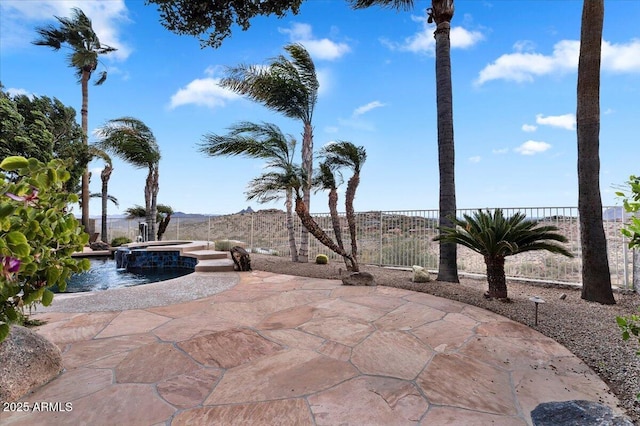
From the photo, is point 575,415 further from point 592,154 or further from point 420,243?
point 420,243

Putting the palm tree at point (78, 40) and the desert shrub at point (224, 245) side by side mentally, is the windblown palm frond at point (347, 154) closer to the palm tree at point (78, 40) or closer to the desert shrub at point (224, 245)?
the desert shrub at point (224, 245)

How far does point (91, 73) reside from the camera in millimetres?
16656

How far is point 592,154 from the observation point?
4.60 metres

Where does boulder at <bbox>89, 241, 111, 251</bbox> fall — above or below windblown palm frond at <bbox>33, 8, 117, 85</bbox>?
below

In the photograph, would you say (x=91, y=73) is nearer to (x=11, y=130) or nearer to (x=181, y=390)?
(x=11, y=130)

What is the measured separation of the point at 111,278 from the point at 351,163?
6.27 metres

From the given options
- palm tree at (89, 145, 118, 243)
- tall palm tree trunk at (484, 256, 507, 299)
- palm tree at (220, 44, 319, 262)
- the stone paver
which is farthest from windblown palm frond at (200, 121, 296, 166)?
palm tree at (89, 145, 118, 243)

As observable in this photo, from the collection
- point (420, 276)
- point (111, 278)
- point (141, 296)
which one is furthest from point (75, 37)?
point (420, 276)

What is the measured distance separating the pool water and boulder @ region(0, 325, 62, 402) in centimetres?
426

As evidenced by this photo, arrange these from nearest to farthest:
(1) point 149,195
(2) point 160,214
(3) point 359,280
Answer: (3) point 359,280 → (1) point 149,195 → (2) point 160,214

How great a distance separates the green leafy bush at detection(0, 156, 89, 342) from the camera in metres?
0.92

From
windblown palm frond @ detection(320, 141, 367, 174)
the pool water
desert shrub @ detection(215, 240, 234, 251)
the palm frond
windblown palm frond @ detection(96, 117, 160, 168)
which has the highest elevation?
the palm frond

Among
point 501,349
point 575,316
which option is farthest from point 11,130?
point 575,316

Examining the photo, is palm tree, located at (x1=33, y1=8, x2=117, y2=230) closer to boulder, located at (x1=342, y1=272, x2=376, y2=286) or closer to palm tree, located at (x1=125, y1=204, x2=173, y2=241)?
palm tree, located at (x1=125, y1=204, x2=173, y2=241)
